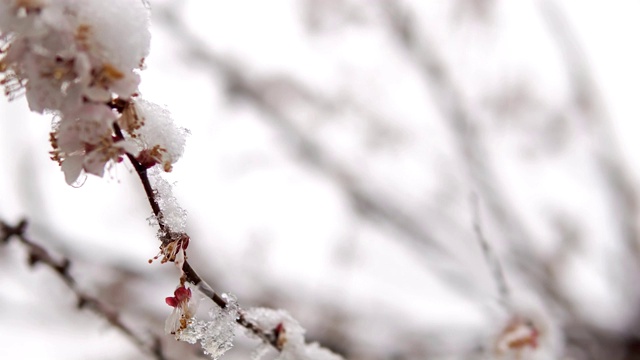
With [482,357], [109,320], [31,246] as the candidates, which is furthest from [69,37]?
[482,357]

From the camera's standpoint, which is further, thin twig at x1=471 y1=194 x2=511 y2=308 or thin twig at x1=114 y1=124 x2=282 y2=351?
thin twig at x1=471 y1=194 x2=511 y2=308

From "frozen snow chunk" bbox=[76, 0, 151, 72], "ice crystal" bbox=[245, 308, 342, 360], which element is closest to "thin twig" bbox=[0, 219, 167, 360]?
"ice crystal" bbox=[245, 308, 342, 360]

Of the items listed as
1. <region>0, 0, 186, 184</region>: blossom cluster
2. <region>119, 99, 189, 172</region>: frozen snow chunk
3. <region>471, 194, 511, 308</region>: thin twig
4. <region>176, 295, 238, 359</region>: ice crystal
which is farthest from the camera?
<region>471, 194, 511, 308</region>: thin twig

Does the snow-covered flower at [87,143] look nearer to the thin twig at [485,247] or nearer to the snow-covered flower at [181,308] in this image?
the snow-covered flower at [181,308]

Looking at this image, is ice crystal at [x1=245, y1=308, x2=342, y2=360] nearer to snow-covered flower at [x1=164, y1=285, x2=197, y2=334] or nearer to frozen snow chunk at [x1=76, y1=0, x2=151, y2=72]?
snow-covered flower at [x1=164, y1=285, x2=197, y2=334]

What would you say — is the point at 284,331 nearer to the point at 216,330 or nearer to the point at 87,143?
the point at 216,330
